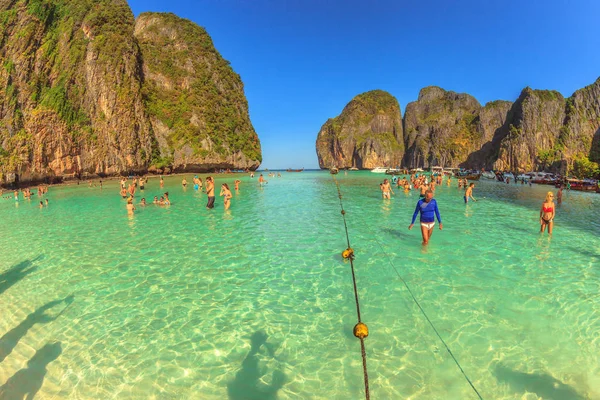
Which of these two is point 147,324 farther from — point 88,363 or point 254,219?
point 254,219

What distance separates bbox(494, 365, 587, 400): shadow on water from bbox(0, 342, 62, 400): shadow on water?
6.79 meters

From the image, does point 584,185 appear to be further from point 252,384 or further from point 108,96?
point 108,96

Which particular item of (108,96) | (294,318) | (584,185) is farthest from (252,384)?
(108,96)

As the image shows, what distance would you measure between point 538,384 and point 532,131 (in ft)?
417

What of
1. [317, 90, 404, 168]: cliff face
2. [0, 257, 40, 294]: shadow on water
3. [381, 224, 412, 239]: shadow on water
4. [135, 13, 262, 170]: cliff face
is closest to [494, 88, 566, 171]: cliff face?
[317, 90, 404, 168]: cliff face

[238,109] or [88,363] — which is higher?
[238,109]

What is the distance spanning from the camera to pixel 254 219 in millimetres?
16453

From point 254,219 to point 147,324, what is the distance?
1084 cm

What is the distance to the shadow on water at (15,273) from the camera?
7.75 meters

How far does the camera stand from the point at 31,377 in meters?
4.37

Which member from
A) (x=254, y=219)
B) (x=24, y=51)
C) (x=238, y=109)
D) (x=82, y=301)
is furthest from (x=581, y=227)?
(x=238, y=109)

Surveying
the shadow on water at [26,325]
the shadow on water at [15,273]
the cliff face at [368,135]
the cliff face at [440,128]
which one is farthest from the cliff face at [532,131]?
the shadow on water at [15,273]

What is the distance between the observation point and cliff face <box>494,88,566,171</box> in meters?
99.6

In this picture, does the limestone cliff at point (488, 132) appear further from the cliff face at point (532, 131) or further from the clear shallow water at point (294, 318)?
the clear shallow water at point (294, 318)
